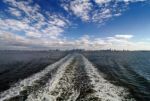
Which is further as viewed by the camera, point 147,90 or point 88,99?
point 147,90

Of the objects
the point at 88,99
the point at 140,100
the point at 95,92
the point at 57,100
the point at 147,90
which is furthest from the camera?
the point at 147,90

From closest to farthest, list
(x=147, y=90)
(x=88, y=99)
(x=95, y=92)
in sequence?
(x=88, y=99) < (x=95, y=92) < (x=147, y=90)

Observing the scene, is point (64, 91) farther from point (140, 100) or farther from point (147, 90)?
point (147, 90)

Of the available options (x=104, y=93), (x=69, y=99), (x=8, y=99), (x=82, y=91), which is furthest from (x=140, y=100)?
(x=8, y=99)

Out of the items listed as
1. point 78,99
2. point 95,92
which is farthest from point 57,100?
point 95,92

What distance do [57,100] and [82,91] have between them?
3493 mm

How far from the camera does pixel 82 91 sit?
13.6 meters

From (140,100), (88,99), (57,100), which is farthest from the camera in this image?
(140,100)

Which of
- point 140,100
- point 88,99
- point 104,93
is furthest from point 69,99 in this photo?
point 140,100

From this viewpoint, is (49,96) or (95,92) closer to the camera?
(49,96)

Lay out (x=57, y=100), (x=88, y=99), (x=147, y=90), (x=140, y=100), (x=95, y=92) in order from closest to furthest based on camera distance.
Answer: (x=57, y=100)
(x=88, y=99)
(x=140, y=100)
(x=95, y=92)
(x=147, y=90)

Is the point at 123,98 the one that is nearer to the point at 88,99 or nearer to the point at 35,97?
the point at 88,99

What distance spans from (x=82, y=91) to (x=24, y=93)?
530 cm

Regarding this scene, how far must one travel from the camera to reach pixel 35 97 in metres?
11.2
